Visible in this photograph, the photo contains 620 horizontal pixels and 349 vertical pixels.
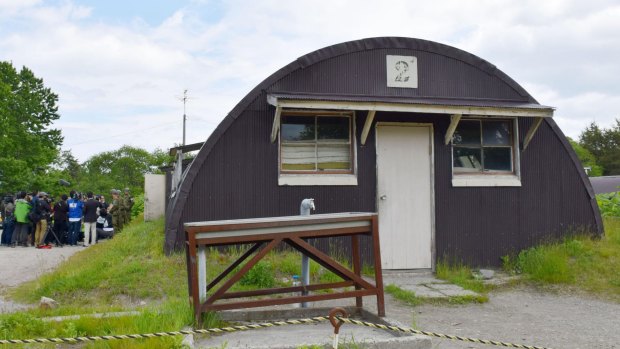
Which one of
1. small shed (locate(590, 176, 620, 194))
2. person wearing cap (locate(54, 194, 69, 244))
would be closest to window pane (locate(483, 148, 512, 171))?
person wearing cap (locate(54, 194, 69, 244))

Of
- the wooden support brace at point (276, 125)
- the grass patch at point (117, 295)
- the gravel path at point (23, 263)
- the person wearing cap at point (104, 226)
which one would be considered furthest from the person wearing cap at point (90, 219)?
the wooden support brace at point (276, 125)

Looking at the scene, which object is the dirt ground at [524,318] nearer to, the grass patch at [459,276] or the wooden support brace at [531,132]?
the grass patch at [459,276]

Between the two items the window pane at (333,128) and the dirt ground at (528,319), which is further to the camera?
the window pane at (333,128)

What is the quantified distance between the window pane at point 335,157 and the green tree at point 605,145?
49.4 m

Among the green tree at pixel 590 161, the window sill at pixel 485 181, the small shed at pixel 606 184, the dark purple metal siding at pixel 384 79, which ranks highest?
the green tree at pixel 590 161

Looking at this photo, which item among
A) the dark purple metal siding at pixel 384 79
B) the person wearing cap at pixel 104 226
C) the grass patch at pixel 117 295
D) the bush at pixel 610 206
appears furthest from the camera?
the person wearing cap at pixel 104 226

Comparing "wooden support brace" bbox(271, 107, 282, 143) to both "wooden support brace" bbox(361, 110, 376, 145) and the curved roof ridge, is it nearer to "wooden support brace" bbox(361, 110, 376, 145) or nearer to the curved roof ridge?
the curved roof ridge

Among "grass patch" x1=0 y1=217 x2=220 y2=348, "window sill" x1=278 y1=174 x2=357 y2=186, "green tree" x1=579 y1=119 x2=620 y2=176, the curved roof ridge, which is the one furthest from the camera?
"green tree" x1=579 y1=119 x2=620 y2=176

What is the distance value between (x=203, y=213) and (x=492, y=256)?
17.1 ft

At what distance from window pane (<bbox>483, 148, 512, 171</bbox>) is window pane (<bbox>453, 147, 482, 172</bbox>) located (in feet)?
0.52

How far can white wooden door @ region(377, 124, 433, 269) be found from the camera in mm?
9977

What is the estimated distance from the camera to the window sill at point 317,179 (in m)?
9.64

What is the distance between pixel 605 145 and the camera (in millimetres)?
55281

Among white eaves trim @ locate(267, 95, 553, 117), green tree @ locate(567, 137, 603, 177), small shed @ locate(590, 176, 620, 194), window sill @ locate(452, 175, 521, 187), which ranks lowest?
window sill @ locate(452, 175, 521, 187)
